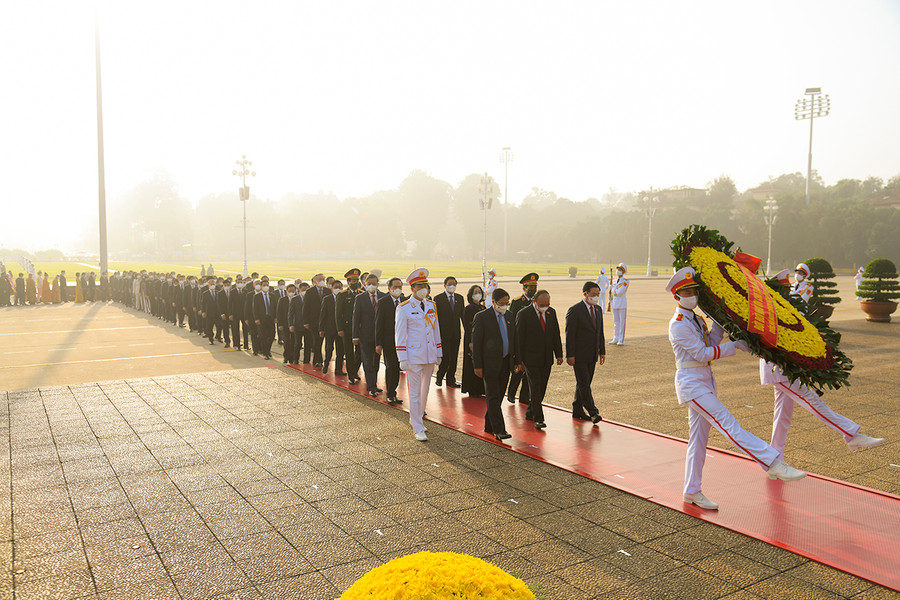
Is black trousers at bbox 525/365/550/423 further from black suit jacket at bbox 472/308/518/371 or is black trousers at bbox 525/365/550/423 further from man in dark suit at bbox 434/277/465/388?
man in dark suit at bbox 434/277/465/388

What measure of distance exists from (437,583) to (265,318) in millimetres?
13926

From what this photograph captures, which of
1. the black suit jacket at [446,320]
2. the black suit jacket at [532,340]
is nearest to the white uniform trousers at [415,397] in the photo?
the black suit jacket at [532,340]

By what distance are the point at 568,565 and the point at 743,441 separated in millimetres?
1959

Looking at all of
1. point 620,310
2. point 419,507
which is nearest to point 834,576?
point 419,507

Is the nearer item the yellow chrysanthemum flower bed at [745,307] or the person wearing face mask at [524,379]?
the yellow chrysanthemum flower bed at [745,307]

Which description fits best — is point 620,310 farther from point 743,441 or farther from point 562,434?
point 743,441

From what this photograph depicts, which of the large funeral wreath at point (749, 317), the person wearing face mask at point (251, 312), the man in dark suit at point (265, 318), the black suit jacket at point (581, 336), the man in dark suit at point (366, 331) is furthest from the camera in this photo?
the person wearing face mask at point (251, 312)

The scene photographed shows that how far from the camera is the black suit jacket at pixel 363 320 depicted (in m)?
11.0

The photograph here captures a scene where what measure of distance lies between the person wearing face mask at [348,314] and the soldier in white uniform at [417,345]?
348 centimetres

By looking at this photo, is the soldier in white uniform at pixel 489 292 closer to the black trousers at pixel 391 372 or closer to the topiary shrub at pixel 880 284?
the black trousers at pixel 391 372

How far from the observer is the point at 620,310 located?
53.9ft

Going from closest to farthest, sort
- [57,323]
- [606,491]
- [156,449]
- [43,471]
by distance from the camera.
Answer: [606,491] → [43,471] → [156,449] → [57,323]

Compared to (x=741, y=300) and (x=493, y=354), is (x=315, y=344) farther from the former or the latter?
(x=741, y=300)

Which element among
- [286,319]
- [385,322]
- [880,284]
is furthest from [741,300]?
[880,284]
